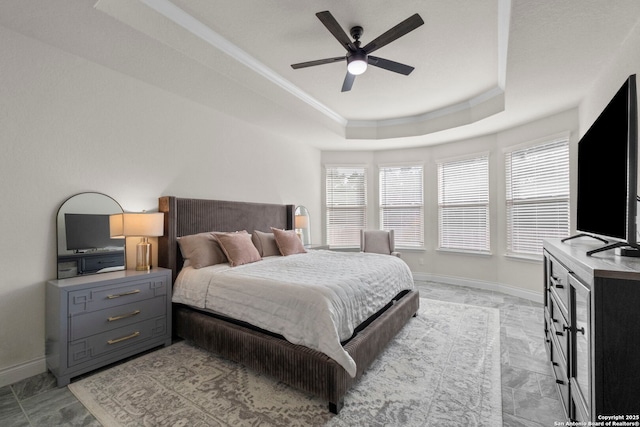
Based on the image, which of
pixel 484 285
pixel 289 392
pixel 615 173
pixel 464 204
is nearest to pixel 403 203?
pixel 464 204

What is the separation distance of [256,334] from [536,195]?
4.47 m

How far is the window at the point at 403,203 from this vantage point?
5832 mm

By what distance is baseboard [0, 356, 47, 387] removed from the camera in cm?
219

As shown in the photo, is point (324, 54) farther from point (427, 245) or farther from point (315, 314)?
point (427, 245)

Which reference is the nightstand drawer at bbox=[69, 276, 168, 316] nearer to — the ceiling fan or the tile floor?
the tile floor

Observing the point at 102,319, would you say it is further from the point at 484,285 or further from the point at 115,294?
the point at 484,285

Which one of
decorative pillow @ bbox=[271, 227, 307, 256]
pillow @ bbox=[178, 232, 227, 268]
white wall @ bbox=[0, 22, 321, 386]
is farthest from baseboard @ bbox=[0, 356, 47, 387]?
decorative pillow @ bbox=[271, 227, 307, 256]

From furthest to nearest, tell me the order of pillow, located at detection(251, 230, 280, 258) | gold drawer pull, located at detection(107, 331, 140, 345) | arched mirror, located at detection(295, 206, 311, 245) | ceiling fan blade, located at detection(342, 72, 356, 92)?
arched mirror, located at detection(295, 206, 311, 245) → pillow, located at detection(251, 230, 280, 258) → ceiling fan blade, located at detection(342, 72, 356, 92) → gold drawer pull, located at detection(107, 331, 140, 345)

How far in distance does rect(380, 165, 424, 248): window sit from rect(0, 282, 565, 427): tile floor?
2975 millimetres

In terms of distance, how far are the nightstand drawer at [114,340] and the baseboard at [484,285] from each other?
4712mm

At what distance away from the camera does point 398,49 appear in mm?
3008

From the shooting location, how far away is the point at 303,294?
81.0 inches

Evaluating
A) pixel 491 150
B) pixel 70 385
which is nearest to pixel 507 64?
pixel 491 150

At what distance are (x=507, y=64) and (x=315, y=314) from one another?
3.00 metres
